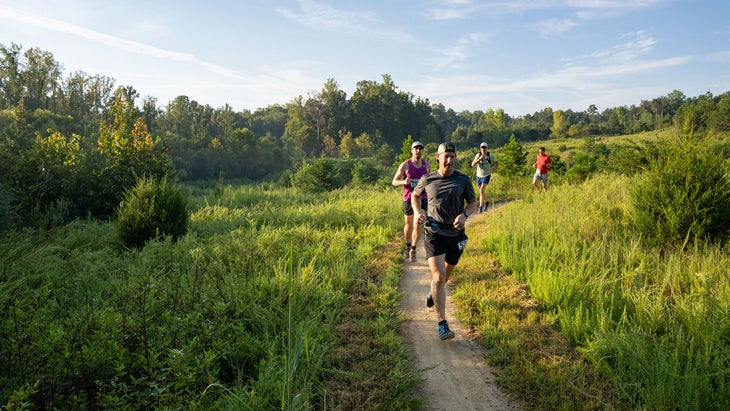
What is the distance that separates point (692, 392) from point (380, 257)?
16.7ft

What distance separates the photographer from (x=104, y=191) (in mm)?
13742

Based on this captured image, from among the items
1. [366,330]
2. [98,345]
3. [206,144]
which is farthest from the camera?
[206,144]

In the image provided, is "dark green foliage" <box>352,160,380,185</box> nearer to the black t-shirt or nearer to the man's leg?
the black t-shirt

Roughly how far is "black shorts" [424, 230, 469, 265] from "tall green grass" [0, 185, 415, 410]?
3.49 ft

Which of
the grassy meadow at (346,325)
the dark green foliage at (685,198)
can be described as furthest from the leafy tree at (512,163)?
the dark green foliage at (685,198)

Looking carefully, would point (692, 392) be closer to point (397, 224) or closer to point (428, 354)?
point (428, 354)

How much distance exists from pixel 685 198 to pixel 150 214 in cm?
1095

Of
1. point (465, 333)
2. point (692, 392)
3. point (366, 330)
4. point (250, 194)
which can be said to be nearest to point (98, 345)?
point (366, 330)

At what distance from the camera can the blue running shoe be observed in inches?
171

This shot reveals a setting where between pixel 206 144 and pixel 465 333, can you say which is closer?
pixel 465 333

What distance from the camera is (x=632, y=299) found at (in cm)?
451

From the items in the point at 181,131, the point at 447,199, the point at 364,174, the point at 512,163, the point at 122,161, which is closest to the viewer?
the point at 447,199

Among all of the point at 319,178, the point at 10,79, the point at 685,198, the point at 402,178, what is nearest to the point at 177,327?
the point at 402,178

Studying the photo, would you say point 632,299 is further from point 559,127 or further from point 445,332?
point 559,127
